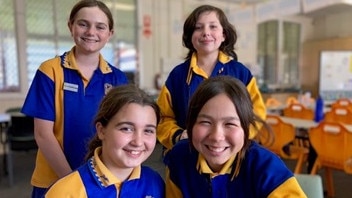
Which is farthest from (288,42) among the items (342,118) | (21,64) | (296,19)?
(21,64)

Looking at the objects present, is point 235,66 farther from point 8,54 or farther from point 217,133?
point 8,54

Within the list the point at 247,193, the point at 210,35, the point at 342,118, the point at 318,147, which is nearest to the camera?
the point at 247,193

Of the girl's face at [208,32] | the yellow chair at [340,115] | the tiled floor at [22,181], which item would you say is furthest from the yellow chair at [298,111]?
the girl's face at [208,32]

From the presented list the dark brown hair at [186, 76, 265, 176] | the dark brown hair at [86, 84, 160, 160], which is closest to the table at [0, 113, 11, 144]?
the dark brown hair at [86, 84, 160, 160]

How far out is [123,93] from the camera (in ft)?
3.36

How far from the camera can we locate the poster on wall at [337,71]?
23.5 feet

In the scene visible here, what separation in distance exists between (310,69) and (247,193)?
27.2 ft

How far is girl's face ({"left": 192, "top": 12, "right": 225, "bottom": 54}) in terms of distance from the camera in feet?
4.18

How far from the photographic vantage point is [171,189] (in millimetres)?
1040

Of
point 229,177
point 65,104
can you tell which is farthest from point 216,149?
point 65,104

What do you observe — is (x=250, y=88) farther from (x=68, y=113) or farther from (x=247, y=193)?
(x=68, y=113)

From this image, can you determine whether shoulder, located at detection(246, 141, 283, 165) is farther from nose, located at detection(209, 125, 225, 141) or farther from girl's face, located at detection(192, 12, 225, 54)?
girl's face, located at detection(192, 12, 225, 54)

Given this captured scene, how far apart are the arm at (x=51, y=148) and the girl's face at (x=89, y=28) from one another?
298 millimetres

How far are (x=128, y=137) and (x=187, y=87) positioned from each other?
0.43m
